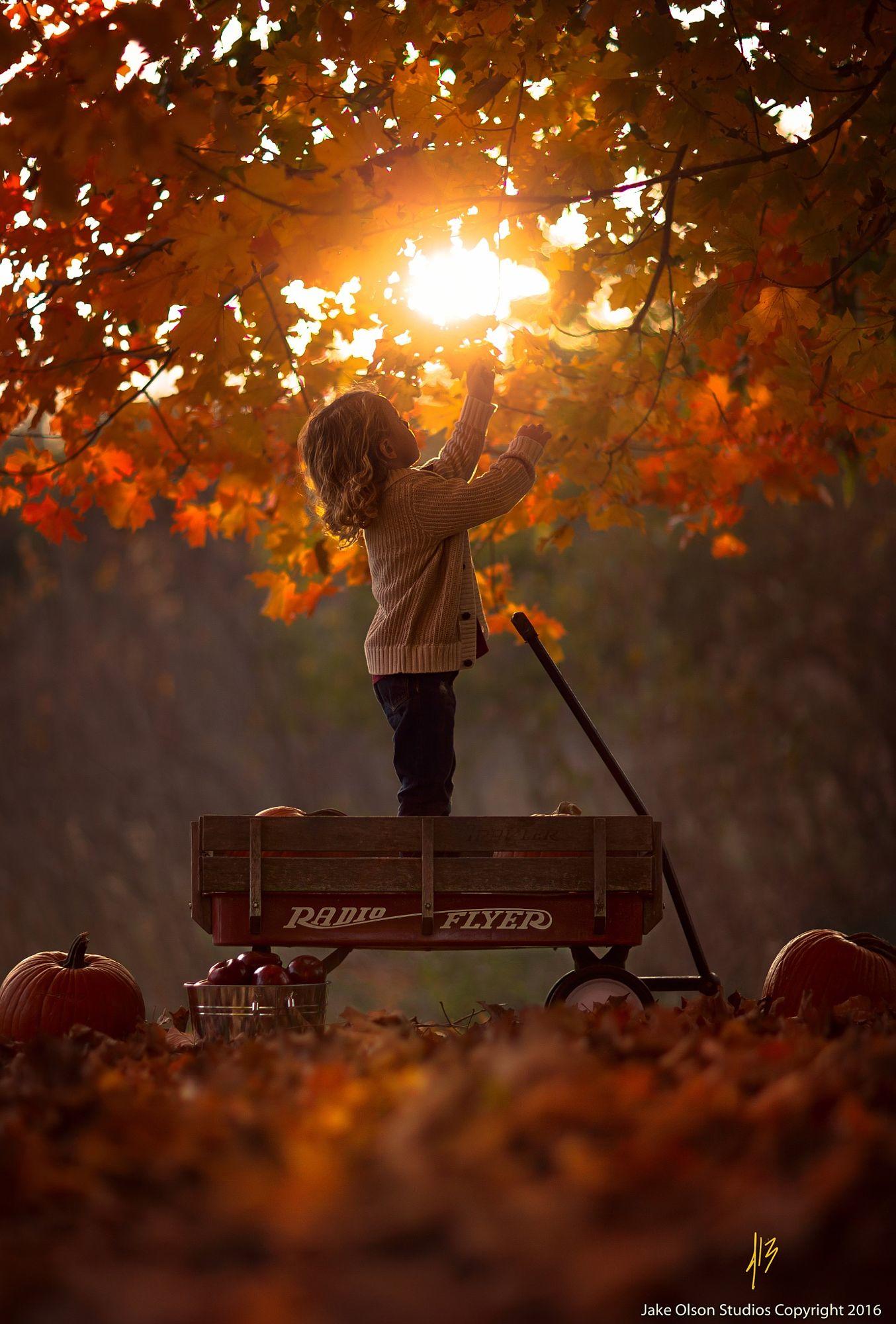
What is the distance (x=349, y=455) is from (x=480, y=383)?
51 centimetres

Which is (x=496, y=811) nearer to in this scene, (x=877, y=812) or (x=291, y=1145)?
(x=877, y=812)

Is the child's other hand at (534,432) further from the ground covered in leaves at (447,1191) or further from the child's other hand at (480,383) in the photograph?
the ground covered in leaves at (447,1191)

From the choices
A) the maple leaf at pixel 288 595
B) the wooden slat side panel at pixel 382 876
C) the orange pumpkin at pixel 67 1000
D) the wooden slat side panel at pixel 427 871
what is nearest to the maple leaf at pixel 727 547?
the maple leaf at pixel 288 595

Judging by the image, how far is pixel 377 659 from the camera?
12.9ft

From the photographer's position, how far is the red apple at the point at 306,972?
11.0 ft

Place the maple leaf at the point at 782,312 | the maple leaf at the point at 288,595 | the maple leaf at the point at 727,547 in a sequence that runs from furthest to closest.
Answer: the maple leaf at the point at 727,547 < the maple leaf at the point at 288,595 < the maple leaf at the point at 782,312

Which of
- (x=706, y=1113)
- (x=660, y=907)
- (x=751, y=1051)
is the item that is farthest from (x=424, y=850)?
(x=706, y=1113)

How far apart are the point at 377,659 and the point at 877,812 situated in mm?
7995

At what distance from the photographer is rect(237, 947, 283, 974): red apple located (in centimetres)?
345

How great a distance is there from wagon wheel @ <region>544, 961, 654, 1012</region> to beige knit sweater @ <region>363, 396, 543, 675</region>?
1.04 meters
